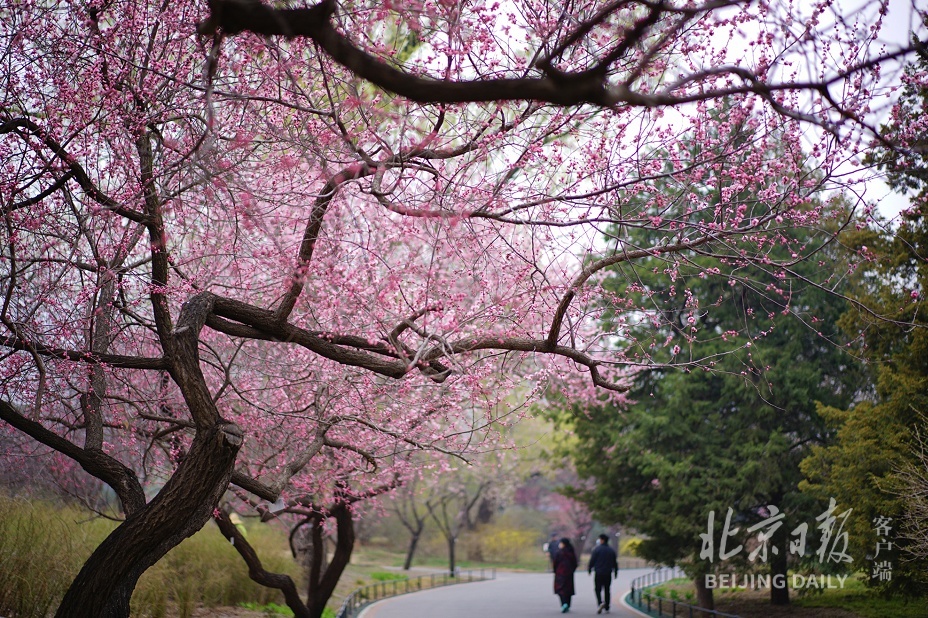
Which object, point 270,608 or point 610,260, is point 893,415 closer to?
point 610,260

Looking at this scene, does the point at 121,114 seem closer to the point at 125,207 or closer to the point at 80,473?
the point at 125,207

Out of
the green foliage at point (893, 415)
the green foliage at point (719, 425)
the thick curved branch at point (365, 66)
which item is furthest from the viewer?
the green foliage at point (719, 425)

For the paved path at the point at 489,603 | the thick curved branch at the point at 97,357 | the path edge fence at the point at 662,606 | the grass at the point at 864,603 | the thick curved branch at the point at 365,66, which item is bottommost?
the paved path at the point at 489,603

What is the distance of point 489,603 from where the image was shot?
20.4 m

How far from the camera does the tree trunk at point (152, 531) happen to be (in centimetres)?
623

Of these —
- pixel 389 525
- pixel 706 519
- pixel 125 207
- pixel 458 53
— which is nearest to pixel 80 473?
pixel 125 207

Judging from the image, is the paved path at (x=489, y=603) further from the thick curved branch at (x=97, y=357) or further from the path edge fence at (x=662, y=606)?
the thick curved branch at (x=97, y=357)

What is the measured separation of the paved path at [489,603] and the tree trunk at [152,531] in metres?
11.2

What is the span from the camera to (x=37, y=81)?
7.41m

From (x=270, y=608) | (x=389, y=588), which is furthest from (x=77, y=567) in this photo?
(x=389, y=588)

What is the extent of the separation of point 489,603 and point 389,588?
4.28 metres

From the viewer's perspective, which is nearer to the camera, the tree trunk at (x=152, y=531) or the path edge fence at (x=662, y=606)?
the tree trunk at (x=152, y=531)

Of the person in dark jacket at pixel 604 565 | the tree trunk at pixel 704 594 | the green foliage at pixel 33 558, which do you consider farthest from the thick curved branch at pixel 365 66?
the tree trunk at pixel 704 594

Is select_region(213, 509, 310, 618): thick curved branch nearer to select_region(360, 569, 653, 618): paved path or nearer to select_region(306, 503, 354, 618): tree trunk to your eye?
select_region(306, 503, 354, 618): tree trunk
